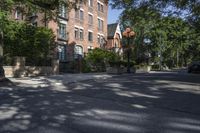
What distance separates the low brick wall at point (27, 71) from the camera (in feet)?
83.6

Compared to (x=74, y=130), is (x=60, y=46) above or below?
above

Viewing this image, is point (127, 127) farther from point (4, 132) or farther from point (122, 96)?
point (122, 96)

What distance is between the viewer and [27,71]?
27172mm

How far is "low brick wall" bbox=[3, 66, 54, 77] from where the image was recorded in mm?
25484

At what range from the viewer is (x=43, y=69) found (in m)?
29.3

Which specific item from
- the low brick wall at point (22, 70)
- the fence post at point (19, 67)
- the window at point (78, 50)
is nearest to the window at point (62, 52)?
→ the window at point (78, 50)

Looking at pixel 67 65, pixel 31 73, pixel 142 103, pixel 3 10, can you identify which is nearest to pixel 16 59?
pixel 31 73

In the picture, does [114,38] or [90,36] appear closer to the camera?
[90,36]

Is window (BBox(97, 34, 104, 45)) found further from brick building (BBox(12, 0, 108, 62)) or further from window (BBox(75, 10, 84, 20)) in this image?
window (BBox(75, 10, 84, 20))

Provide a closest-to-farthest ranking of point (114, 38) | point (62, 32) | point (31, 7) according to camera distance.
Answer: point (31, 7) → point (62, 32) → point (114, 38)

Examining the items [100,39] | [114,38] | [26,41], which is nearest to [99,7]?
[100,39]

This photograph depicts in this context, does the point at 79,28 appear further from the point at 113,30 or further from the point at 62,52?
the point at 113,30

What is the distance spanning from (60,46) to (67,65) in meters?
6.99

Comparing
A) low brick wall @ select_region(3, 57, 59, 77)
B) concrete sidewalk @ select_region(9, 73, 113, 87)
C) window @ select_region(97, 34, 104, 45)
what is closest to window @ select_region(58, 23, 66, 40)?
window @ select_region(97, 34, 104, 45)
